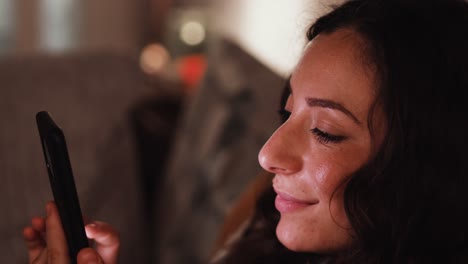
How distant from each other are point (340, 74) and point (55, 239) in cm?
37

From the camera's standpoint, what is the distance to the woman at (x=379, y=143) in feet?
2.24

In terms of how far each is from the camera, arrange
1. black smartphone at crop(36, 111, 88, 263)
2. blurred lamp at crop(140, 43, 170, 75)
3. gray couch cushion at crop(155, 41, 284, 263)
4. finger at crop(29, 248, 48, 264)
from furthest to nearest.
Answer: blurred lamp at crop(140, 43, 170, 75) < gray couch cushion at crop(155, 41, 284, 263) < finger at crop(29, 248, 48, 264) < black smartphone at crop(36, 111, 88, 263)

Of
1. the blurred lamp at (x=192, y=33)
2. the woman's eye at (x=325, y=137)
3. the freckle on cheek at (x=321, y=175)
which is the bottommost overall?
the blurred lamp at (x=192, y=33)

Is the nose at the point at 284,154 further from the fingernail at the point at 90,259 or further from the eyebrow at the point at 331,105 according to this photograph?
the fingernail at the point at 90,259

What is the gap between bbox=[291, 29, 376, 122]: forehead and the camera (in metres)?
0.69

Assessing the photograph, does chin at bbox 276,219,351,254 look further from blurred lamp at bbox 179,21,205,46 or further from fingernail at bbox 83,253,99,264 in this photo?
blurred lamp at bbox 179,21,205,46

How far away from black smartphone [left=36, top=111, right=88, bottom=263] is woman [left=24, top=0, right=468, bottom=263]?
20mm

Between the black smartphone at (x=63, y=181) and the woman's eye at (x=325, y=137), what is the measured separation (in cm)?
28

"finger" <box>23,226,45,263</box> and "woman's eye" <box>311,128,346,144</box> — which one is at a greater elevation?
"woman's eye" <box>311,128,346,144</box>

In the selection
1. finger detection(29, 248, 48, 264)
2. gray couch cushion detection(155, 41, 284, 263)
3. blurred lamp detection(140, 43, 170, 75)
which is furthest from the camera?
blurred lamp detection(140, 43, 170, 75)

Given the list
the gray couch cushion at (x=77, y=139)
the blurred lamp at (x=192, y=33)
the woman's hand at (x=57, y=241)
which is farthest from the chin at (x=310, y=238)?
the blurred lamp at (x=192, y=33)

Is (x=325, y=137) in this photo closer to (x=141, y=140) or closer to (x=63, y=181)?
(x=63, y=181)

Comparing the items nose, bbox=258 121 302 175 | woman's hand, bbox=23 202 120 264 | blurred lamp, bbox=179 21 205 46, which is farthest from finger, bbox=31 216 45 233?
blurred lamp, bbox=179 21 205 46

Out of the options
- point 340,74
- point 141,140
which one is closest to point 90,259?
point 340,74
